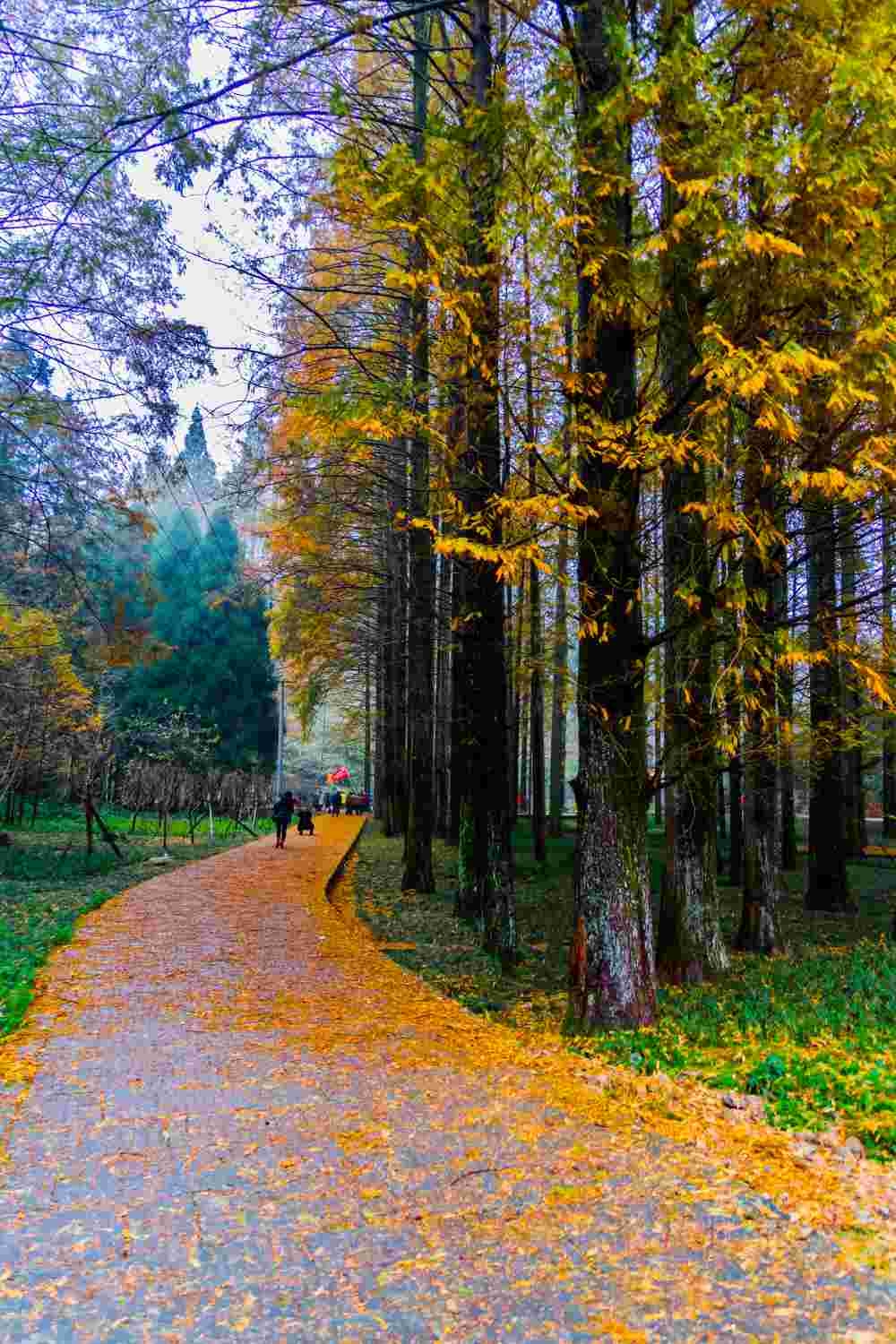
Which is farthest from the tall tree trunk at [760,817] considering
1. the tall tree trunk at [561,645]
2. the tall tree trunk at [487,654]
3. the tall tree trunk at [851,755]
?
the tall tree trunk at [487,654]

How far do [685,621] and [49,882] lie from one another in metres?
12.0

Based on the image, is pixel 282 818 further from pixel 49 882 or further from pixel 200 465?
pixel 200 465

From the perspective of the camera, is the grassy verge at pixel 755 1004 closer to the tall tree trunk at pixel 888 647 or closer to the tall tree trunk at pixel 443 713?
the tall tree trunk at pixel 888 647

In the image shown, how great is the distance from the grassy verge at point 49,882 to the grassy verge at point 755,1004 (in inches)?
125

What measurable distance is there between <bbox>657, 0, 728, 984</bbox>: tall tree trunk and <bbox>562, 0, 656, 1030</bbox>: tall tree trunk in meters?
0.33

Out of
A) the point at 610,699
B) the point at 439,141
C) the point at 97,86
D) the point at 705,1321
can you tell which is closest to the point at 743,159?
the point at 439,141

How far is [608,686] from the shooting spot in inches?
233

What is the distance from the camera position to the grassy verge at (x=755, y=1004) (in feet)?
15.3

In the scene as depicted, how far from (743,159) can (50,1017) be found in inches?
248

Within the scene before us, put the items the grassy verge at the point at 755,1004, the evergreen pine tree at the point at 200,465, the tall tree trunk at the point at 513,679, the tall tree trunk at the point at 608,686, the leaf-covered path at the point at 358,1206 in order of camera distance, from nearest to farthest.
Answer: the leaf-covered path at the point at 358,1206, the grassy verge at the point at 755,1004, the tall tree trunk at the point at 608,686, the tall tree trunk at the point at 513,679, the evergreen pine tree at the point at 200,465

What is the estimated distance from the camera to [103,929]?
31.8ft

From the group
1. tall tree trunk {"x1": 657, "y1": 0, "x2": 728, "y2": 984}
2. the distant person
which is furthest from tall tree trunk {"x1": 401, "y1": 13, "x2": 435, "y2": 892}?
the distant person

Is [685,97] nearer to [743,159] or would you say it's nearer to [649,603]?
[743,159]

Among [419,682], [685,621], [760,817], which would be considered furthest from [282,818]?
[685,621]
